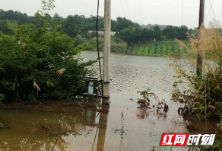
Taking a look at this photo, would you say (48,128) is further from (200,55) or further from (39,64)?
(200,55)

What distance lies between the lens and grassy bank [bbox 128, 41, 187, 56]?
49625 mm

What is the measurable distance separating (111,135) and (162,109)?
11.1 ft

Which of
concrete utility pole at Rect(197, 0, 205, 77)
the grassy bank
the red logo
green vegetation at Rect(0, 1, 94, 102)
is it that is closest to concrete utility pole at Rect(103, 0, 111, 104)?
green vegetation at Rect(0, 1, 94, 102)

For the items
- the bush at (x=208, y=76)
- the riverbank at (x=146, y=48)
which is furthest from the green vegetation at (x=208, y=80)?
the riverbank at (x=146, y=48)

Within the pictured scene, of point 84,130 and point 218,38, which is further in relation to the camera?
point 218,38

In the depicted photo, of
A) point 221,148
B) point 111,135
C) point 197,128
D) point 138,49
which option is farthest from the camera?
point 138,49

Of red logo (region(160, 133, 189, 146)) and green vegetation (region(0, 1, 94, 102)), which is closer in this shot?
red logo (region(160, 133, 189, 146))

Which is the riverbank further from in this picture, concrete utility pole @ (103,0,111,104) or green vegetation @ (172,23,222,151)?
green vegetation @ (172,23,222,151)

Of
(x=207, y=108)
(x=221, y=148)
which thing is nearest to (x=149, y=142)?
(x=221, y=148)

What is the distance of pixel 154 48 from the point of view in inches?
2111

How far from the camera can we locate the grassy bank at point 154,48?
49.6m

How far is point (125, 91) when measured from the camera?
12.6 meters

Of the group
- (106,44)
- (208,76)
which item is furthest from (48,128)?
(208,76)

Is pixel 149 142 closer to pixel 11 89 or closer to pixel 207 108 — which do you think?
pixel 207 108
